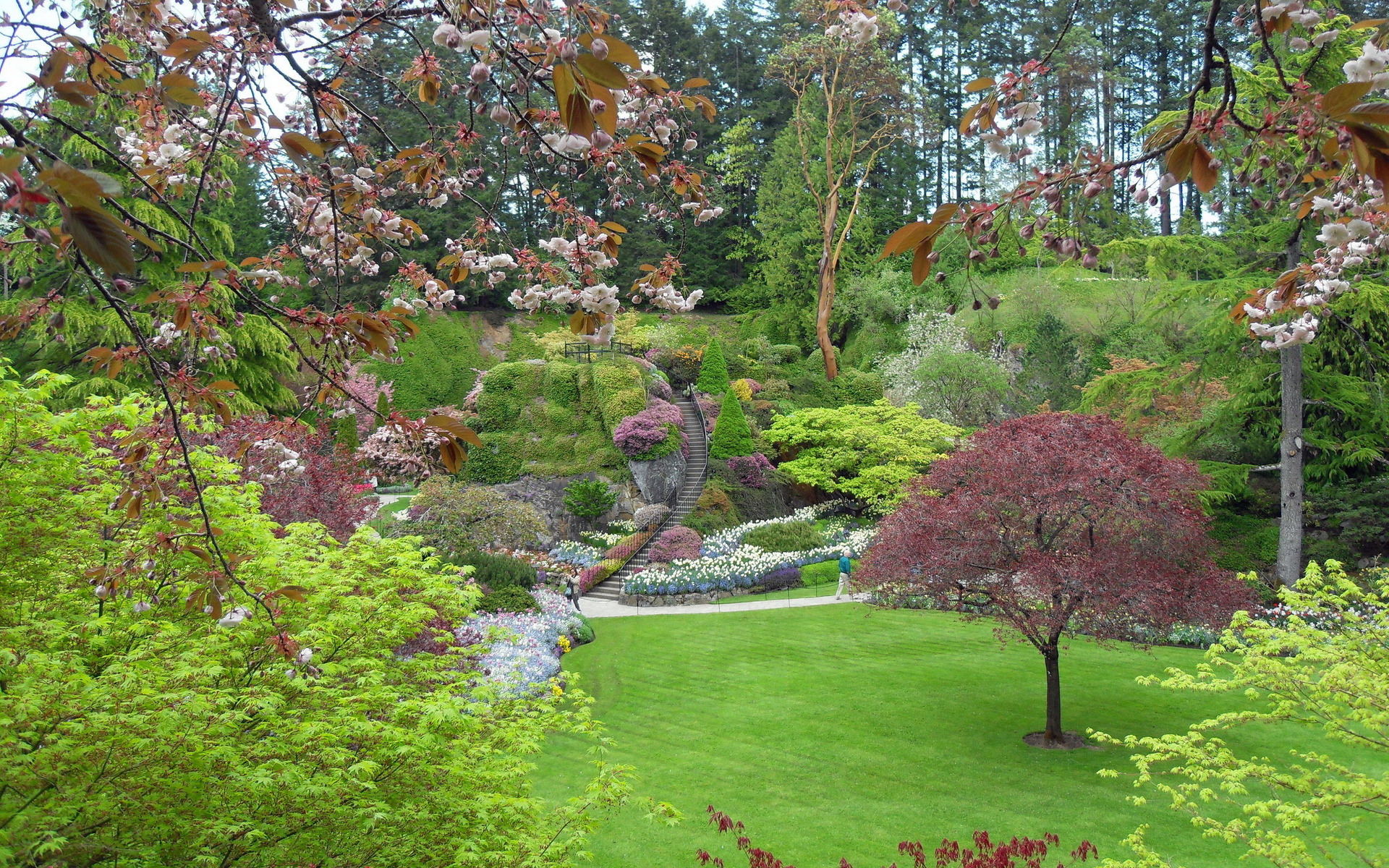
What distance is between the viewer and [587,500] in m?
21.2

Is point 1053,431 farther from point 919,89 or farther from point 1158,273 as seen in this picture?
point 919,89

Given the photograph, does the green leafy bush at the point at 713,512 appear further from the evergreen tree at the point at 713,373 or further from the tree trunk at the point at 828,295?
the tree trunk at the point at 828,295

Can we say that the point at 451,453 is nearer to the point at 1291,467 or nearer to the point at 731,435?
the point at 1291,467

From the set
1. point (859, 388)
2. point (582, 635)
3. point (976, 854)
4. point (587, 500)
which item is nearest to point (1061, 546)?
point (976, 854)

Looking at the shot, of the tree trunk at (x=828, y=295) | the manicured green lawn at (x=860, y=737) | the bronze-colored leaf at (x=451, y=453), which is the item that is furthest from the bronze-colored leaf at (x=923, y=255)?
the tree trunk at (x=828, y=295)

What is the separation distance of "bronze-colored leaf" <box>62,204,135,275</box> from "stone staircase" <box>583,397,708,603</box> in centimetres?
1688

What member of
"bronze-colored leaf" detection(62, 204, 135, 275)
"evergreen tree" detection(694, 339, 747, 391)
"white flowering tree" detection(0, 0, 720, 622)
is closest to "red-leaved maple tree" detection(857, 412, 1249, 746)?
"white flowering tree" detection(0, 0, 720, 622)

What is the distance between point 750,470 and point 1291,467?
12.5 metres

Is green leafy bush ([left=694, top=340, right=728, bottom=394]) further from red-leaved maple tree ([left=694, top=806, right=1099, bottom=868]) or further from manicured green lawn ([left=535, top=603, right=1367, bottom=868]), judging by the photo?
red-leaved maple tree ([left=694, top=806, right=1099, bottom=868])

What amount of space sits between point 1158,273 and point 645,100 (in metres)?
16.2

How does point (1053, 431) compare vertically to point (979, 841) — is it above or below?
above

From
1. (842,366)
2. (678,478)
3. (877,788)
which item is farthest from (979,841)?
(842,366)

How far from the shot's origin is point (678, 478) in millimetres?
22672

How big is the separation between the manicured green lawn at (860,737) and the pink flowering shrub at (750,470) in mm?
8326
